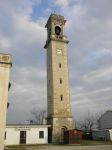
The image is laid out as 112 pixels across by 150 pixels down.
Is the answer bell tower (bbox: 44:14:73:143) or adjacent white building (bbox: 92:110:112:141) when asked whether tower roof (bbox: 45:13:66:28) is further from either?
adjacent white building (bbox: 92:110:112:141)

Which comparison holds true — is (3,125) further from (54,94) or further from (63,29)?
(63,29)

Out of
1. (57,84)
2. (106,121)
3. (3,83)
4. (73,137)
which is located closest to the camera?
(3,83)

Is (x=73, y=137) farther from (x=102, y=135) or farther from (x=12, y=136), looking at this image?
(x=102, y=135)

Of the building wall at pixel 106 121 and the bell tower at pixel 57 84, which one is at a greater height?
the bell tower at pixel 57 84

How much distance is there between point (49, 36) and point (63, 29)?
3.23 metres

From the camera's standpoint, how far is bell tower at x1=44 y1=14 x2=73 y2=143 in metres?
43.3

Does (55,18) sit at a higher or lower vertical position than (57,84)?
higher

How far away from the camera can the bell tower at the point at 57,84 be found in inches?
1705

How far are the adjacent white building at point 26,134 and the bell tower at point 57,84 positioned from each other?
1.52 meters

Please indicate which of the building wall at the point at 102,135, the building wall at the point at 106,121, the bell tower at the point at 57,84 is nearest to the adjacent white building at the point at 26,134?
the bell tower at the point at 57,84

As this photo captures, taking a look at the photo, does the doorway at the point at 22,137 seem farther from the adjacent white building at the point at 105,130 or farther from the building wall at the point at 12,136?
the adjacent white building at the point at 105,130

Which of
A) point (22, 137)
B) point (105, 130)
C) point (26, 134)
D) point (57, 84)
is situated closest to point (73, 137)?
point (26, 134)

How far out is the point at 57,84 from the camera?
45.2m

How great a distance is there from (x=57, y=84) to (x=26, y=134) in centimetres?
1010
